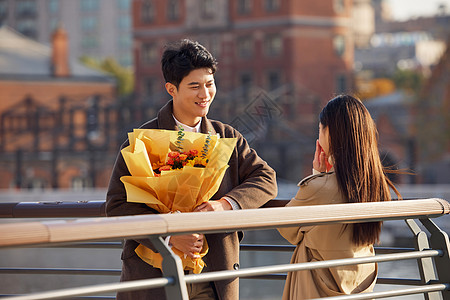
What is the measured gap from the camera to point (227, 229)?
213 centimetres

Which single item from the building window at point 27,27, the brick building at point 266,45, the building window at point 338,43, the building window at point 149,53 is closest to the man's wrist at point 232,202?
the brick building at point 266,45

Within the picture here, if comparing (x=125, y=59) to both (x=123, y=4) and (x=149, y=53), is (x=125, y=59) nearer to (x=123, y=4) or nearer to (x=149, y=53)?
(x=123, y=4)

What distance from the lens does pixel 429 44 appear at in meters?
100

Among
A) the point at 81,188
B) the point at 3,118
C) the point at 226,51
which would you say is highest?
the point at 226,51

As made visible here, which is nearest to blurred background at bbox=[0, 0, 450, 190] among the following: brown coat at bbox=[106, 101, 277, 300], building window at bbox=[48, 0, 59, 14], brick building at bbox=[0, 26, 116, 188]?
brick building at bbox=[0, 26, 116, 188]

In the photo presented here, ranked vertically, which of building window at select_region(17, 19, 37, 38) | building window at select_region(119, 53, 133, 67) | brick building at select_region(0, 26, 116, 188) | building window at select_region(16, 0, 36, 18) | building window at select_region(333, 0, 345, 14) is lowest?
brick building at select_region(0, 26, 116, 188)

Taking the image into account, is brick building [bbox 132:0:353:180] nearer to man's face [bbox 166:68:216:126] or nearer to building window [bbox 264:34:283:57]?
building window [bbox 264:34:283:57]

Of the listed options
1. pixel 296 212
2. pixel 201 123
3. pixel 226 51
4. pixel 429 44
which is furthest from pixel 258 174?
pixel 429 44

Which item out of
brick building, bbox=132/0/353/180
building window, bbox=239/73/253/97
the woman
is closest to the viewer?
the woman

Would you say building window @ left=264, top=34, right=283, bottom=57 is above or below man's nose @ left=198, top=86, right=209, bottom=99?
above

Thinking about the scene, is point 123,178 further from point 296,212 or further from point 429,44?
point 429,44

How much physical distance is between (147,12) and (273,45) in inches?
351

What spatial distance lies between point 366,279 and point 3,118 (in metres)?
45.9

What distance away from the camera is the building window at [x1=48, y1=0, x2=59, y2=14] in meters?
89.9
